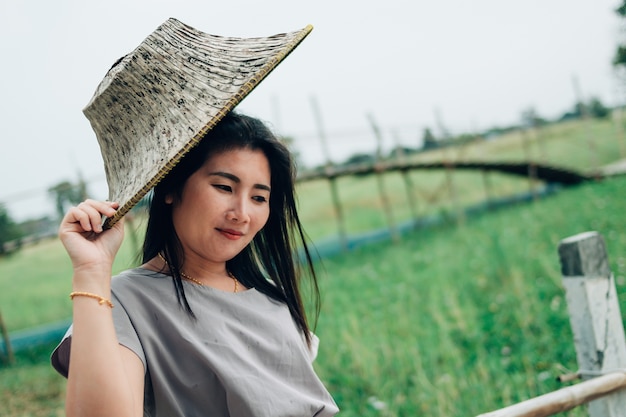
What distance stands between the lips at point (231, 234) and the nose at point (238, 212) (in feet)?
0.10

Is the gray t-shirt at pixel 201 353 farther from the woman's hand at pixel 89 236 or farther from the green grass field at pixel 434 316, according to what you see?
→ the green grass field at pixel 434 316

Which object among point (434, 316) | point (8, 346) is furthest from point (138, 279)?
point (8, 346)

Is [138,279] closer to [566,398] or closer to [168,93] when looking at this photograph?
[168,93]

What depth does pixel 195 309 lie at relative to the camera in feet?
4.13

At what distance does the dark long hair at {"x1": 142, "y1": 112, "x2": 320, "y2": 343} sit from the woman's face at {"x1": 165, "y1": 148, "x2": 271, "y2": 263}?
0.08ft

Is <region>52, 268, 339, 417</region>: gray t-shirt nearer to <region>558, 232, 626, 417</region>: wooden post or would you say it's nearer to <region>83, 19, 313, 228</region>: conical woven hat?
<region>83, 19, 313, 228</region>: conical woven hat

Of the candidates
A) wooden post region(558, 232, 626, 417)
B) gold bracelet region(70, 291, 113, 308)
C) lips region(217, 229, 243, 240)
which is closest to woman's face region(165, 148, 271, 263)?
lips region(217, 229, 243, 240)

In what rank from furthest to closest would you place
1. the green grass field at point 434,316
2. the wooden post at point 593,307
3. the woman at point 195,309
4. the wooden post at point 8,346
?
the wooden post at point 8,346 < the green grass field at point 434,316 < the wooden post at point 593,307 < the woman at point 195,309

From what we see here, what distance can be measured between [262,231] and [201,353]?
18.6 inches

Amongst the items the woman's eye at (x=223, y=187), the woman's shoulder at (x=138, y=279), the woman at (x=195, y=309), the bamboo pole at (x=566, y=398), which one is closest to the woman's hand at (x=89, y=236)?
the woman at (x=195, y=309)

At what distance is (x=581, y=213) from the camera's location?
7027 millimetres

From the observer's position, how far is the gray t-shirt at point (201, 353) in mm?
1153

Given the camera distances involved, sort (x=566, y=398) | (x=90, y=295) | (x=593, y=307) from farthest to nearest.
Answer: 1. (x=593, y=307)
2. (x=566, y=398)
3. (x=90, y=295)

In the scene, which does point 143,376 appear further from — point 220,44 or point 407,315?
point 407,315
